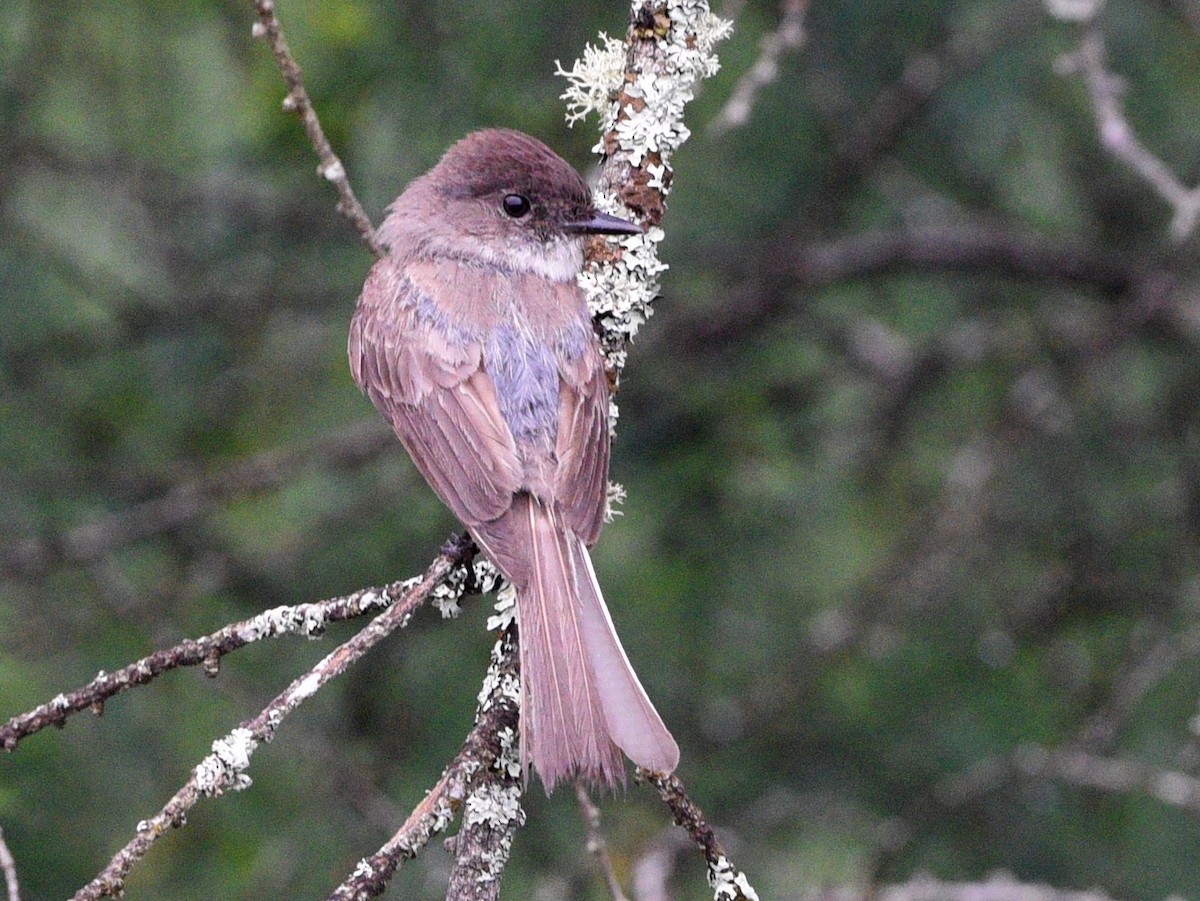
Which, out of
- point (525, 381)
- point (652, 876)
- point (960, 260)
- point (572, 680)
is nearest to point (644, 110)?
point (525, 381)

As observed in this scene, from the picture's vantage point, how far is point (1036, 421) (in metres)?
6.30

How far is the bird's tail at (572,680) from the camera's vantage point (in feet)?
9.59

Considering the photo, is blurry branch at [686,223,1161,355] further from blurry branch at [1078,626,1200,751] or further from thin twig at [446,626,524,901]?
thin twig at [446,626,524,901]

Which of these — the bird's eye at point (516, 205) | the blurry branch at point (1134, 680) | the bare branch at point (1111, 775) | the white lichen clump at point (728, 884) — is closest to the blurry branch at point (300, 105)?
the bird's eye at point (516, 205)

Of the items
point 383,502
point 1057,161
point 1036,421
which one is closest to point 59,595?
point 383,502

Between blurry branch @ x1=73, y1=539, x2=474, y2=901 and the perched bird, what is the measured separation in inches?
11.7

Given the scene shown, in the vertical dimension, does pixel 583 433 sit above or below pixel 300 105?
below

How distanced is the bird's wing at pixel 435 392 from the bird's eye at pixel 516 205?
0.37 meters

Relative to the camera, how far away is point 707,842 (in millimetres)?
2854

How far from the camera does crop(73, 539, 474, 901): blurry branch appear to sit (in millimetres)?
2547

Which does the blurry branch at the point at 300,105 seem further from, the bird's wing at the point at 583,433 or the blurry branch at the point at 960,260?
the blurry branch at the point at 960,260

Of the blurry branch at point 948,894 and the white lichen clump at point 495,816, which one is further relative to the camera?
the blurry branch at point 948,894

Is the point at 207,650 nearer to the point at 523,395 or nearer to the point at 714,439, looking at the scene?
the point at 523,395

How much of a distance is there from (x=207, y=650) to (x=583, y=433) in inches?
50.3
